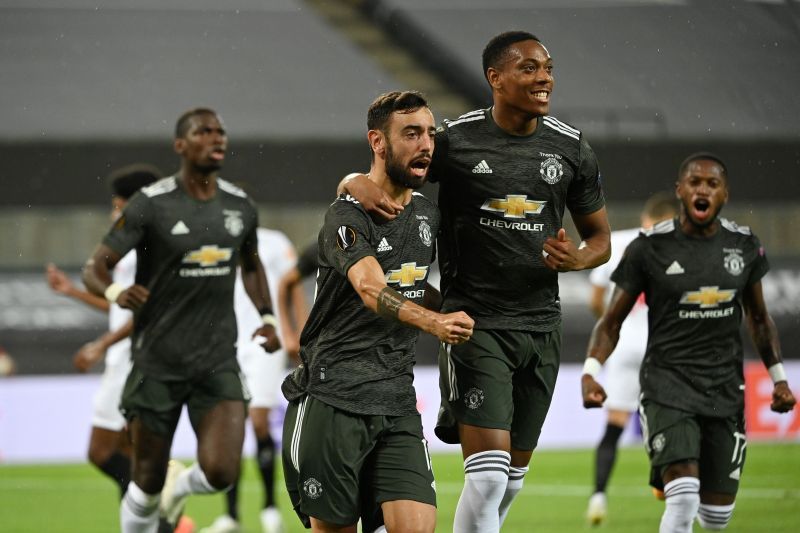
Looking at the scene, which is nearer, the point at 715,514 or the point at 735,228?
the point at 715,514

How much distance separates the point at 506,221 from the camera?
505cm

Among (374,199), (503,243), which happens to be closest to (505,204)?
(503,243)

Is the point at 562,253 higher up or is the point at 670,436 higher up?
the point at 562,253

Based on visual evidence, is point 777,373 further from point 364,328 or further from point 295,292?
point 295,292

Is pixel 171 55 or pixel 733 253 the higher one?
pixel 171 55

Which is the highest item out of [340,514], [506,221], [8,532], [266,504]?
[506,221]

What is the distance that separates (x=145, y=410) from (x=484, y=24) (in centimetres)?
1292

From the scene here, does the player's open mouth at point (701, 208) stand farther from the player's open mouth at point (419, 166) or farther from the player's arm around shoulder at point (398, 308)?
the player's arm around shoulder at point (398, 308)

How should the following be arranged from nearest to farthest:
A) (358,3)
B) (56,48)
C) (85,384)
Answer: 1. (85,384)
2. (56,48)
3. (358,3)

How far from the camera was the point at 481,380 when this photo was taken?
4.97 m

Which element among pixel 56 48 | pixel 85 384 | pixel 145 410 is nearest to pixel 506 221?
pixel 145 410

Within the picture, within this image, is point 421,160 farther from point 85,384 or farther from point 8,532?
point 85,384

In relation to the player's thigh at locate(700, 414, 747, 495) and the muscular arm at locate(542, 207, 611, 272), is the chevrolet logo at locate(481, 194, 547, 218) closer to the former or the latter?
the muscular arm at locate(542, 207, 611, 272)

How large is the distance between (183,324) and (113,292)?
424mm
